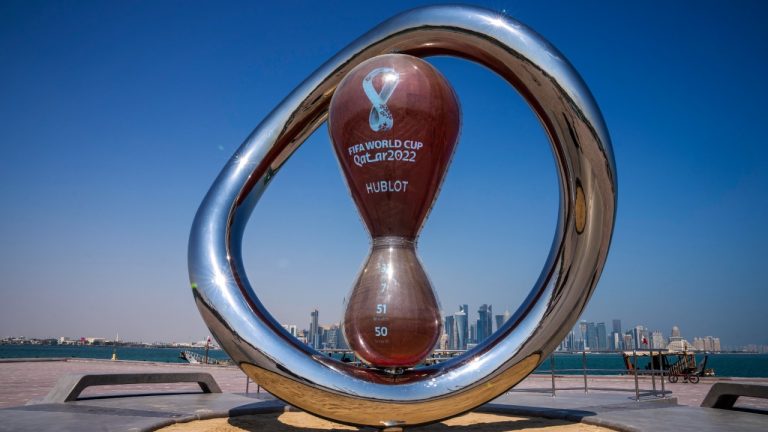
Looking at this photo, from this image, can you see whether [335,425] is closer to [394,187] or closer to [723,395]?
[394,187]

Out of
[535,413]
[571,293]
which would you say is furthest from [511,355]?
[535,413]

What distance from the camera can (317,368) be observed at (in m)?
5.95

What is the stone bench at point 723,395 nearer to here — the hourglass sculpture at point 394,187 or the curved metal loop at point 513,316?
the curved metal loop at point 513,316

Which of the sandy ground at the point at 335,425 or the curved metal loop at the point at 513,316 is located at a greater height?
the curved metal loop at the point at 513,316

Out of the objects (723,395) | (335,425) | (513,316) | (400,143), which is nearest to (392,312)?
(513,316)

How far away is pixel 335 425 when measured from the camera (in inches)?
312

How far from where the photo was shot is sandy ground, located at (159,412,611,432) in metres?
7.95

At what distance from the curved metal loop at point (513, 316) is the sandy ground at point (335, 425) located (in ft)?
6.66

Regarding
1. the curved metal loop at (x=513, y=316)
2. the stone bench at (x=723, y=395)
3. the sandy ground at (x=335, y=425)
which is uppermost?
the curved metal loop at (x=513, y=316)

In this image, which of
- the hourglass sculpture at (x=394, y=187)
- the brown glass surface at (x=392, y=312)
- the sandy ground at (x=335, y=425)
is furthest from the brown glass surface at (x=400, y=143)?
A: the sandy ground at (x=335, y=425)

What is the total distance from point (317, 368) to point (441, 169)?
2630 millimetres

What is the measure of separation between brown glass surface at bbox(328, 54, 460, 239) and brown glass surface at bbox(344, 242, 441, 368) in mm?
391

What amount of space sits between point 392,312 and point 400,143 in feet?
5.91

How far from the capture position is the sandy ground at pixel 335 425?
7.95 meters
